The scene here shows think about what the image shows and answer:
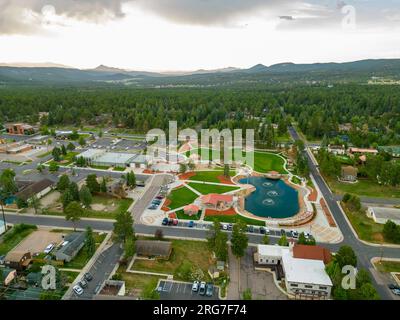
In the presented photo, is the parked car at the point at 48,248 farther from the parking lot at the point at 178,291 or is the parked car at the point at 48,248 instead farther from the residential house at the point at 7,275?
the parking lot at the point at 178,291

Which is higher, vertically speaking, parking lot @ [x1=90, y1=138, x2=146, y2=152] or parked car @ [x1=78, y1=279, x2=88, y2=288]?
parking lot @ [x1=90, y1=138, x2=146, y2=152]

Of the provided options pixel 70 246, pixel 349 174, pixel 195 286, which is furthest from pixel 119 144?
pixel 195 286

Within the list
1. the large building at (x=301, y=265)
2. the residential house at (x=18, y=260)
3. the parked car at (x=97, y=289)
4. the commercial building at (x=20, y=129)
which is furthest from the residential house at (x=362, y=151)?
the commercial building at (x=20, y=129)

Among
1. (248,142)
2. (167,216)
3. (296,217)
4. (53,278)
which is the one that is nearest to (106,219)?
(167,216)

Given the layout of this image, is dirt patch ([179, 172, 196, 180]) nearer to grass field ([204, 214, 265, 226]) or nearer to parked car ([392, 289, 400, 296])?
grass field ([204, 214, 265, 226])

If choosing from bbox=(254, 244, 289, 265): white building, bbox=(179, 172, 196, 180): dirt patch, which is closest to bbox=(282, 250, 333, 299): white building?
bbox=(254, 244, 289, 265): white building

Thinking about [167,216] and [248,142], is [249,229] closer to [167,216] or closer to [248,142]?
[167,216]
